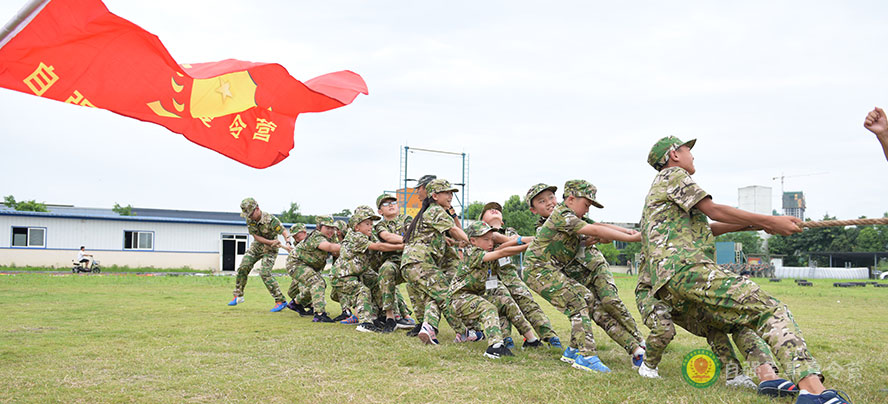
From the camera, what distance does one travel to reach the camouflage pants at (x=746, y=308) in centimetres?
413

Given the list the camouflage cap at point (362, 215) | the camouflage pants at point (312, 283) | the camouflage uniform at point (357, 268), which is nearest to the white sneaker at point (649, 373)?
the camouflage uniform at point (357, 268)

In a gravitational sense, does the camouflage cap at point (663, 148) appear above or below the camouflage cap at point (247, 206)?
above

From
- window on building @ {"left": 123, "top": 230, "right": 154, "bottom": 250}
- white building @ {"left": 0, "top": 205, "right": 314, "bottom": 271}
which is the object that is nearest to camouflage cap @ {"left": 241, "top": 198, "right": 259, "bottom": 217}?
white building @ {"left": 0, "top": 205, "right": 314, "bottom": 271}

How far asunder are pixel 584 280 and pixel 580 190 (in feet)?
4.16

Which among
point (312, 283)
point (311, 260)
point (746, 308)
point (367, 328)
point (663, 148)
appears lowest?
point (367, 328)

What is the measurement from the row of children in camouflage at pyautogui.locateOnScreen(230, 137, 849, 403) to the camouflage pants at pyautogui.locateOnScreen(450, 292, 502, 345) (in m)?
0.01

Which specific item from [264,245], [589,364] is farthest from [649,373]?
[264,245]

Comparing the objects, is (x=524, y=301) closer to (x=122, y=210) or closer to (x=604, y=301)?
(x=604, y=301)

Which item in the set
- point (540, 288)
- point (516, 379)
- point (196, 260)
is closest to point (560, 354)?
point (540, 288)

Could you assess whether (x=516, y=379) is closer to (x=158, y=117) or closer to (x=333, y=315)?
(x=158, y=117)

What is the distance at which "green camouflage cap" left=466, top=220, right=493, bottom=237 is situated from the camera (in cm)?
723

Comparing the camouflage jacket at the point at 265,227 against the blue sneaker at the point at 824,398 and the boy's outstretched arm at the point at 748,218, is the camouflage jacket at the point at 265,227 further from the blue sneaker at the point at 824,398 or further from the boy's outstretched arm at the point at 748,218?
the blue sneaker at the point at 824,398

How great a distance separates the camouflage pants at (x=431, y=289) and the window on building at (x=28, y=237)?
3438 centimetres

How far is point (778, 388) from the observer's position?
4723 mm
